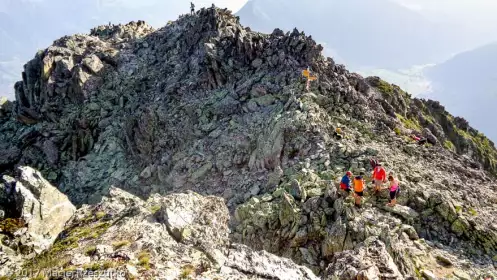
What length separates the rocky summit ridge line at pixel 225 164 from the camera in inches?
559

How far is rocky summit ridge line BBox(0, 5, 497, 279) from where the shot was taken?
1421cm

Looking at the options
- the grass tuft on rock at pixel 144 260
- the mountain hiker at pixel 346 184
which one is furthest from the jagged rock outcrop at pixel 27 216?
the mountain hiker at pixel 346 184

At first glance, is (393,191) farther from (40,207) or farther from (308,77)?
(40,207)

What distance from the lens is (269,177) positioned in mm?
30203

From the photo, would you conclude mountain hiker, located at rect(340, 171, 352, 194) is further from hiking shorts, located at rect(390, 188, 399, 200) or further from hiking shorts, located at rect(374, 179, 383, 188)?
hiking shorts, located at rect(390, 188, 399, 200)

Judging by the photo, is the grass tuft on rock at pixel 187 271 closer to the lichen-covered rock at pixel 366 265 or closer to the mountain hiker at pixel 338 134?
the lichen-covered rock at pixel 366 265

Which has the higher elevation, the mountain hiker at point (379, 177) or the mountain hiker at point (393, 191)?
the mountain hiker at point (379, 177)

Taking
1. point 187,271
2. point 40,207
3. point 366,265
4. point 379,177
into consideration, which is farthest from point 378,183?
point 40,207

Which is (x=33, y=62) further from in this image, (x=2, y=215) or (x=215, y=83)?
(x=2, y=215)

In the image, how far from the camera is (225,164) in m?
34.9

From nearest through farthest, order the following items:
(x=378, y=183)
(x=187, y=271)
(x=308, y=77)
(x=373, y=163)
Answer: (x=187, y=271) < (x=378, y=183) < (x=373, y=163) < (x=308, y=77)

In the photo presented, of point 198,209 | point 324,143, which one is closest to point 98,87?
point 324,143

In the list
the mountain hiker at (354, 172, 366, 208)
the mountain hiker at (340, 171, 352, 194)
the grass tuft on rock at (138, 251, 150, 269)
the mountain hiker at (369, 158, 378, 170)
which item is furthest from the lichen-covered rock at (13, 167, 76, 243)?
the mountain hiker at (369, 158, 378, 170)

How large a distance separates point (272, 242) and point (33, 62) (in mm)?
49482
